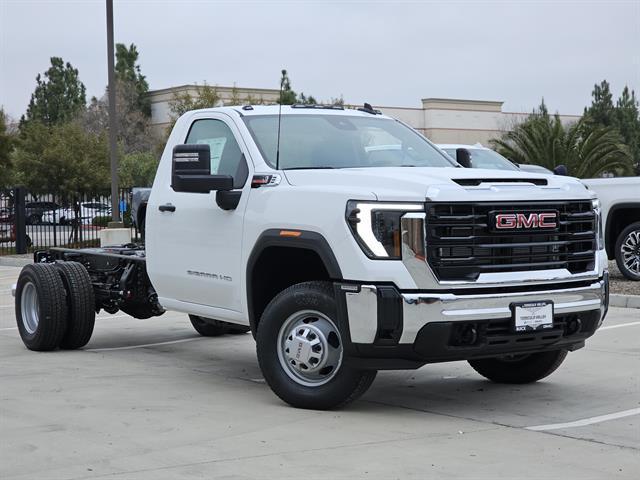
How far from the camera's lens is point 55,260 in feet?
35.4

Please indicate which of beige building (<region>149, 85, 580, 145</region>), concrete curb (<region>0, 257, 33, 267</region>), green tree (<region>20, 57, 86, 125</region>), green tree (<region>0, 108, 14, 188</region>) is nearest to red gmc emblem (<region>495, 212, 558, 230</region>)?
concrete curb (<region>0, 257, 33, 267</region>)

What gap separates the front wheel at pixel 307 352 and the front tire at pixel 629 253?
27.8ft

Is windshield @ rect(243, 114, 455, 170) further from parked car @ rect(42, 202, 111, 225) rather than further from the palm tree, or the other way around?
the palm tree

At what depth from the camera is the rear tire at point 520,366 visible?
8016mm

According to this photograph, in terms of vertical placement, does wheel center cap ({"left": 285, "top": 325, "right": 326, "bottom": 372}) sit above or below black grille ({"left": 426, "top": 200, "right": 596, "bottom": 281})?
below

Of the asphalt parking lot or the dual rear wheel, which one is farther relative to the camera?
Answer: the dual rear wheel

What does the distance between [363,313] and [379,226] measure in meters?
0.55

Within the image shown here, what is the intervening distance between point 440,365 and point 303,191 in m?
2.75

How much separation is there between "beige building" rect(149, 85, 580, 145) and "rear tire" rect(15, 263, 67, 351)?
4221 cm

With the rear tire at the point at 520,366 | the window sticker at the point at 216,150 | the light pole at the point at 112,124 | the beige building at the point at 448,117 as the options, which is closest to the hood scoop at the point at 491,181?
the rear tire at the point at 520,366

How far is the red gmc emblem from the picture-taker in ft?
22.2

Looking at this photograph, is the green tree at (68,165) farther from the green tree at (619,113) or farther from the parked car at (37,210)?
the green tree at (619,113)

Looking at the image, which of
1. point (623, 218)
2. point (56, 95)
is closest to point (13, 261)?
point (623, 218)

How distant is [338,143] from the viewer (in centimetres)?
811
